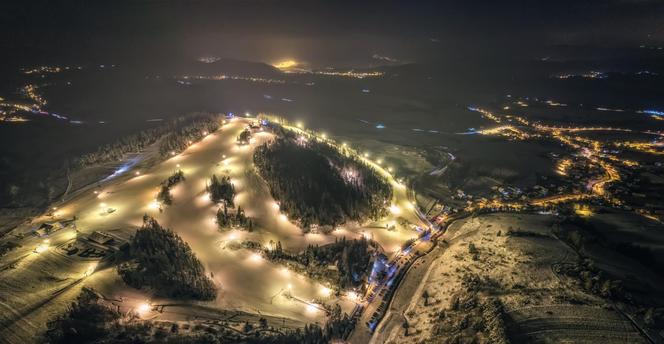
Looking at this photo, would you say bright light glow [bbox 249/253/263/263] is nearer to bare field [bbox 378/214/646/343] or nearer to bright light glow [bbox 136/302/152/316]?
bright light glow [bbox 136/302/152/316]

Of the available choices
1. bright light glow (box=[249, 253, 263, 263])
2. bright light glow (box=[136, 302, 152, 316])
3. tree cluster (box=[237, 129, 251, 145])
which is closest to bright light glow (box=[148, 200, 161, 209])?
bright light glow (box=[249, 253, 263, 263])

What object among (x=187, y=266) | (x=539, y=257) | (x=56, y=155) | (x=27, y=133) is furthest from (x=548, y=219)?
(x=27, y=133)

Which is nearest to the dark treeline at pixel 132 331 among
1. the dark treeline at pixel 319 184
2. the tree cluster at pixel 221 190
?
the dark treeline at pixel 319 184

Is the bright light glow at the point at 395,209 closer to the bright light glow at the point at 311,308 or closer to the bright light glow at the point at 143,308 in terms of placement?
the bright light glow at the point at 311,308

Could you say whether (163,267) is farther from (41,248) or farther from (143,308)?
(41,248)

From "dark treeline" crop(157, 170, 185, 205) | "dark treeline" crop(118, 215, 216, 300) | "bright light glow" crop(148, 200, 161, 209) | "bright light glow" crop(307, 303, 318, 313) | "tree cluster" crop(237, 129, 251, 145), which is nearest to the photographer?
"dark treeline" crop(118, 215, 216, 300)

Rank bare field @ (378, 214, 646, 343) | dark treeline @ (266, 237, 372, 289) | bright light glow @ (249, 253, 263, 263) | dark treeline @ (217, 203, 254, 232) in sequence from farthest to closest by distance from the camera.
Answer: dark treeline @ (217, 203, 254, 232), bright light glow @ (249, 253, 263, 263), dark treeline @ (266, 237, 372, 289), bare field @ (378, 214, 646, 343)

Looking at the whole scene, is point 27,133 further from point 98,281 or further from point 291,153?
point 98,281
